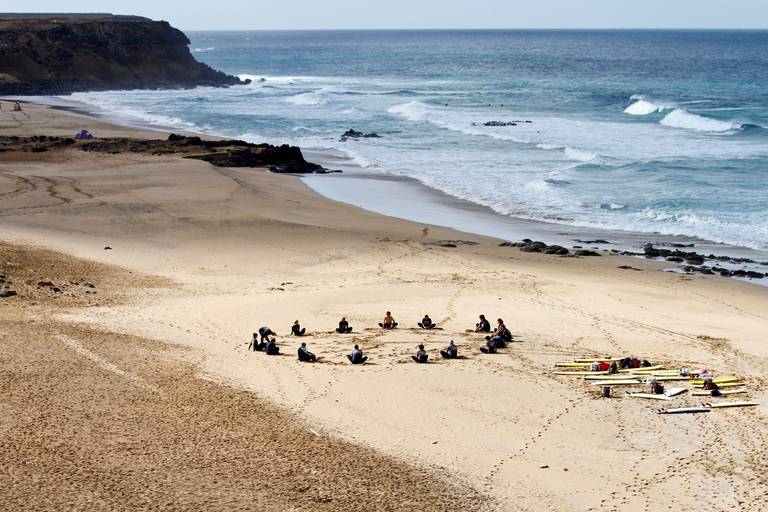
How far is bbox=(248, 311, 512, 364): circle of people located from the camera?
1348 cm

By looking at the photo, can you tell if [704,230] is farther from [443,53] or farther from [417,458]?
[443,53]

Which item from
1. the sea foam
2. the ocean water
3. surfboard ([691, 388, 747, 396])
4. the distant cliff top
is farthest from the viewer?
the distant cliff top

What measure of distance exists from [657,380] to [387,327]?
19.4ft

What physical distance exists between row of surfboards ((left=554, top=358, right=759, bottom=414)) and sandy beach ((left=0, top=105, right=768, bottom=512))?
0.16m

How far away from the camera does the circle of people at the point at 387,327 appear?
13484 mm

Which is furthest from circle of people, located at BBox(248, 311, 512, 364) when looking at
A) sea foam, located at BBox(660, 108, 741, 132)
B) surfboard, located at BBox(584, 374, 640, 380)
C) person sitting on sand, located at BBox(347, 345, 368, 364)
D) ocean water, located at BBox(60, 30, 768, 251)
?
sea foam, located at BBox(660, 108, 741, 132)

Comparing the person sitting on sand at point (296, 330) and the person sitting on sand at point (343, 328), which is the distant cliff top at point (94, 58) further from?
the person sitting on sand at point (343, 328)

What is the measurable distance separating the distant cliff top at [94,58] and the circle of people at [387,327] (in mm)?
71783

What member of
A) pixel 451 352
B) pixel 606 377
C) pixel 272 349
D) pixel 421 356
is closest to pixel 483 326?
pixel 451 352

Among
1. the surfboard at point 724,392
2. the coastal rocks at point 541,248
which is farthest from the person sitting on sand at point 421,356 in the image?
the coastal rocks at point 541,248

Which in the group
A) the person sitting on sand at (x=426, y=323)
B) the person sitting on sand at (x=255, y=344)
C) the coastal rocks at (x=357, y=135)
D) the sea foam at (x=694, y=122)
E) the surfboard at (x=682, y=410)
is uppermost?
the sea foam at (x=694, y=122)

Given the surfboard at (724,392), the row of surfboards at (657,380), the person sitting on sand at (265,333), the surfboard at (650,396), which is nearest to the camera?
the row of surfboards at (657,380)

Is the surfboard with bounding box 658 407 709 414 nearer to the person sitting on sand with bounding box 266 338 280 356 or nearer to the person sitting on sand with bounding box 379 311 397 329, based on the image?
the person sitting on sand with bounding box 379 311 397 329

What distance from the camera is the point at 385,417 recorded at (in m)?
11.2
